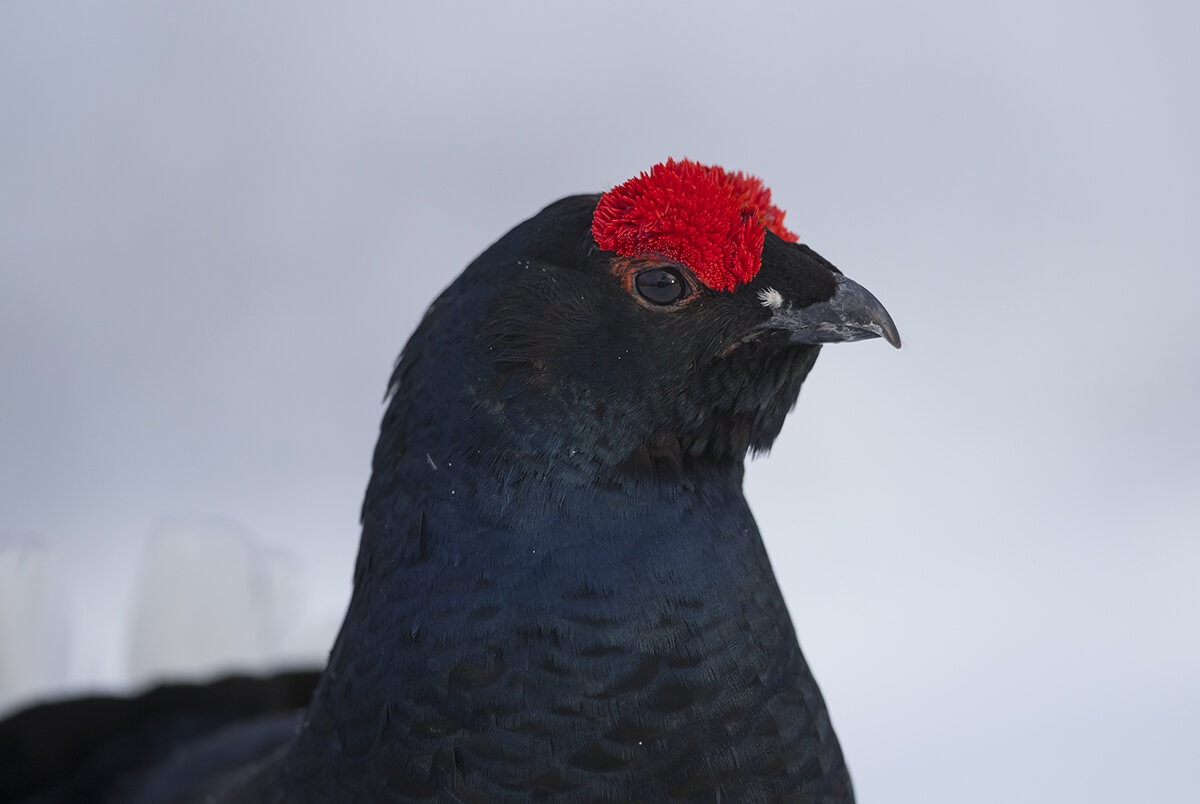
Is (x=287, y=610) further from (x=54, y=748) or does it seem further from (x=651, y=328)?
(x=651, y=328)

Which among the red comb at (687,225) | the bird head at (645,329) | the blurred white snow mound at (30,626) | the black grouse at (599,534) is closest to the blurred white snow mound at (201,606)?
the blurred white snow mound at (30,626)

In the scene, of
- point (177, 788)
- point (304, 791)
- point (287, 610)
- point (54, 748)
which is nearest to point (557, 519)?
point (304, 791)

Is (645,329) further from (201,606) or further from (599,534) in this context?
(201,606)

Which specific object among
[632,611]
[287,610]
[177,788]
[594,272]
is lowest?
[177,788]

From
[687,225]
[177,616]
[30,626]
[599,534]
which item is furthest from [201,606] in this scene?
[687,225]

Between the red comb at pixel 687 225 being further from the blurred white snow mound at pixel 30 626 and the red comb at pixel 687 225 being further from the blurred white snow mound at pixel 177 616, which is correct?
the blurred white snow mound at pixel 30 626

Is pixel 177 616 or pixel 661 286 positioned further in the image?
pixel 177 616

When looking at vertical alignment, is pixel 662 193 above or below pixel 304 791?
above
